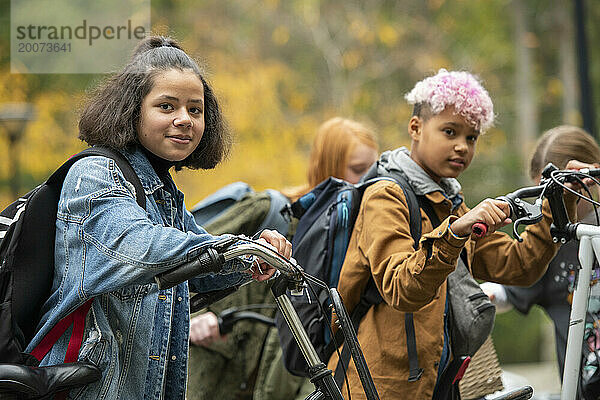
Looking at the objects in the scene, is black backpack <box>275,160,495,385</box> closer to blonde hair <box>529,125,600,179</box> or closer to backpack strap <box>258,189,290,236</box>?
backpack strap <box>258,189,290,236</box>

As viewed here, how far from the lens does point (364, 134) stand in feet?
15.7

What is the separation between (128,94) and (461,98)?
1.40m

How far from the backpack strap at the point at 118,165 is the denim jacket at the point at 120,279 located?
0.11ft

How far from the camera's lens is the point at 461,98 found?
321 cm

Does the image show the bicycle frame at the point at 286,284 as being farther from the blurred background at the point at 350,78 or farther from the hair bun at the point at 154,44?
the blurred background at the point at 350,78

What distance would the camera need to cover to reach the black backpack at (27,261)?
2.30 m

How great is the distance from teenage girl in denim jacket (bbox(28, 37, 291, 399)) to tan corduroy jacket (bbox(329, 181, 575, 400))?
1.71 feet

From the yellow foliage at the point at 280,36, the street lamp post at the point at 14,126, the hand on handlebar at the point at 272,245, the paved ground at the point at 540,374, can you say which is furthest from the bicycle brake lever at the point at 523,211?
the yellow foliage at the point at 280,36

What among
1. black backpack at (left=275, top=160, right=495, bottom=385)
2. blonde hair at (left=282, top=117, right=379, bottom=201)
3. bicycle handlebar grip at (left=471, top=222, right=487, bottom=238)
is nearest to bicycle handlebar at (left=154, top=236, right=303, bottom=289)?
bicycle handlebar grip at (left=471, top=222, right=487, bottom=238)

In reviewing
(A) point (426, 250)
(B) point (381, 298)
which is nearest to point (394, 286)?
(A) point (426, 250)

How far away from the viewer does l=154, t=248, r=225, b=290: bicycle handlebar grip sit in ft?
7.18

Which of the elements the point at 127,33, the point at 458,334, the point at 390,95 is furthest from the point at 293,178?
the point at 458,334

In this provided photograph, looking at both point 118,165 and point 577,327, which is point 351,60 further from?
point 118,165

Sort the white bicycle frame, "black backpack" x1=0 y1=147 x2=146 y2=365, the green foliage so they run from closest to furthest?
"black backpack" x1=0 y1=147 x2=146 y2=365, the white bicycle frame, the green foliage
